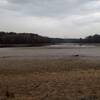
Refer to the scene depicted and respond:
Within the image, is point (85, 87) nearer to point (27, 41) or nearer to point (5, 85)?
point (5, 85)

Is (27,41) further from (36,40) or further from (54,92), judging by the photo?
(54,92)

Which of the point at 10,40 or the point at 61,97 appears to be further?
the point at 10,40

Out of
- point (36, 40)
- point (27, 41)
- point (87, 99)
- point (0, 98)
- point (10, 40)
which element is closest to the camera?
point (87, 99)

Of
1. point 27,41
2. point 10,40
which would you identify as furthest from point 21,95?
point 27,41

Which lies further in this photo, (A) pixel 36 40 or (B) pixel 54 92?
(A) pixel 36 40

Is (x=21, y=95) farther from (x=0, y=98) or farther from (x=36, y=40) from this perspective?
(x=36, y=40)

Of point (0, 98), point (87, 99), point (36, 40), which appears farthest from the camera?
point (36, 40)

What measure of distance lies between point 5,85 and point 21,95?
106 inches

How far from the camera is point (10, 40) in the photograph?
433ft

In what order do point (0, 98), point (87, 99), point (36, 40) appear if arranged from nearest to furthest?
point (87, 99) → point (0, 98) → point (36, 40)

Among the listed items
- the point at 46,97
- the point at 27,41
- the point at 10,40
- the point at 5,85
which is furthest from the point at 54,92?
the point at 27,41

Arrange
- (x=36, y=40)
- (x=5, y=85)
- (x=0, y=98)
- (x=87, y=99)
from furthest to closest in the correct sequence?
(x=36, y=40), (x=5, y=85), (x=0, y=98), (x=87, y=99)

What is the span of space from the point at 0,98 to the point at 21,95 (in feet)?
3.19

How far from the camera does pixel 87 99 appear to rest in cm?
883
